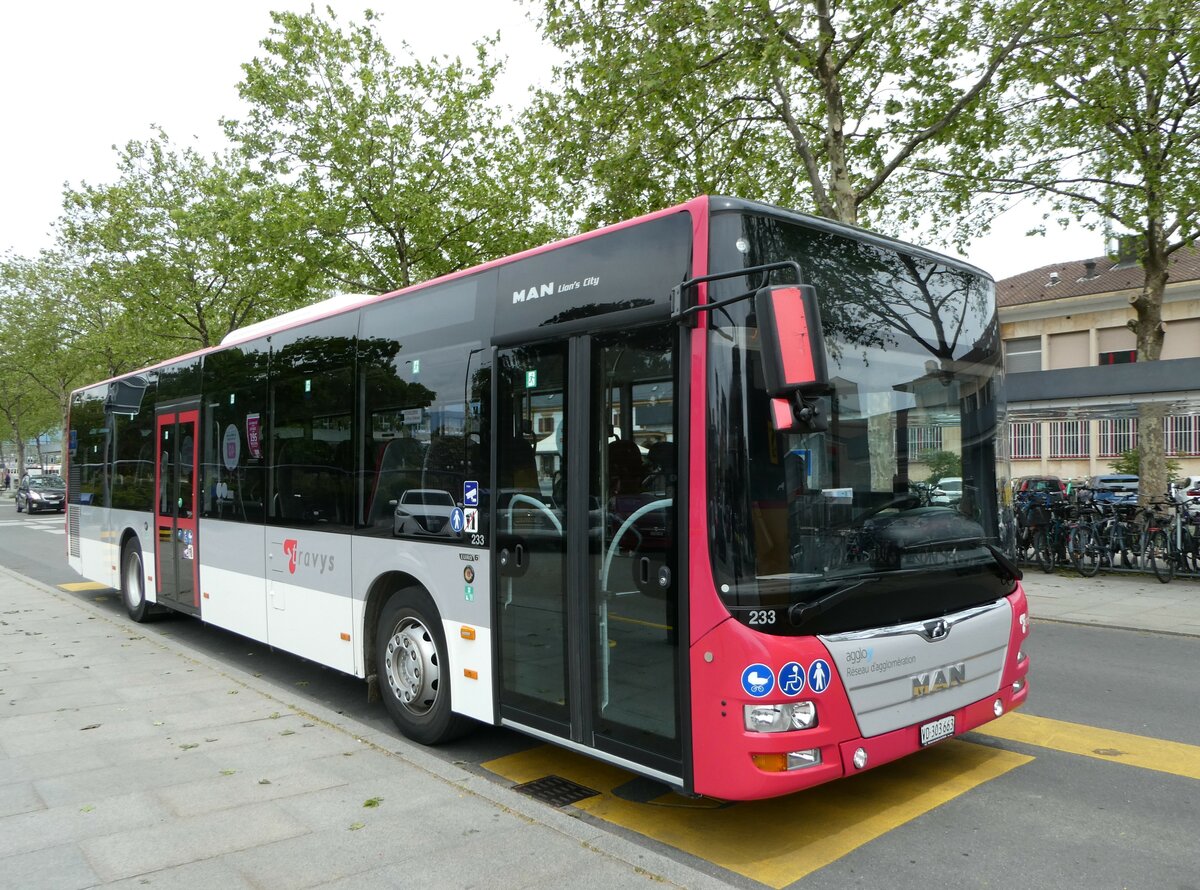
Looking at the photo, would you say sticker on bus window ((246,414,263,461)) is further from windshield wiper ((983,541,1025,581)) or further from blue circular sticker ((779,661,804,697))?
windshield wiper ((983,541,1025,581))

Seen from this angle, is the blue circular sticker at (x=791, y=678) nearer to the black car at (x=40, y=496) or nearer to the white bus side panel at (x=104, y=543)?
the white bus side panel at (x=104, y=543)

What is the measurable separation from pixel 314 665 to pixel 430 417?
4147mm

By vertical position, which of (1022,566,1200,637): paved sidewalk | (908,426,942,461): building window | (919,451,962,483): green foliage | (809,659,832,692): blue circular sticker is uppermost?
(908,426,942,461): building window

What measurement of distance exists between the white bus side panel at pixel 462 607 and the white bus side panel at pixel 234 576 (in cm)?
263

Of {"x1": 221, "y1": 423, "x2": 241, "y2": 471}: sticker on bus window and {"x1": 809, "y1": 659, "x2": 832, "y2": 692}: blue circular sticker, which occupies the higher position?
{"x1": 221, "y1": 423, "x2": 241, "y2": 471}: sticker on bus window

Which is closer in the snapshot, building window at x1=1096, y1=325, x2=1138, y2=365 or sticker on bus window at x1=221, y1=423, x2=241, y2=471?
sticker on bus window at x1=221, y1=423, x2=241, y2=471

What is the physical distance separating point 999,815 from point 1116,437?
41.0m

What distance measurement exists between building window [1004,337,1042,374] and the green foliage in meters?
42.3

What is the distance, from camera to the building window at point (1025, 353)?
4359cm

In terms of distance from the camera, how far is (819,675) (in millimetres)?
3896

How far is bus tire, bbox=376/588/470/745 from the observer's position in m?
5.76

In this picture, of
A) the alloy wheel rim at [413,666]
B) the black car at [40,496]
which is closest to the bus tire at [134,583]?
the alloy wheel rim at [413,666]

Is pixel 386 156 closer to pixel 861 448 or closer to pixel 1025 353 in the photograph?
pixel 861 448

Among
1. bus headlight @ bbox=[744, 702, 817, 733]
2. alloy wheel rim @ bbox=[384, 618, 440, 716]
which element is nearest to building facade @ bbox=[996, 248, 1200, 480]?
alloy wheel rim @ bbox=[384, 618, 440, 716]
